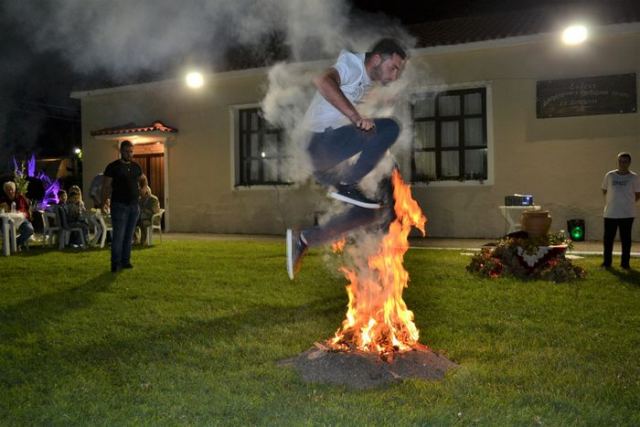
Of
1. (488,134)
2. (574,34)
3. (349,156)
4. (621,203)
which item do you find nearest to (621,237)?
(621,203)

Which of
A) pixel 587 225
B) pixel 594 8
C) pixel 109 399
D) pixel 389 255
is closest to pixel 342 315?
pixel 389 255

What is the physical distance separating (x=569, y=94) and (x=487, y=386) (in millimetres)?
10718

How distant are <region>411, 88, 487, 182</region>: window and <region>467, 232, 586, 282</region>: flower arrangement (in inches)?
219

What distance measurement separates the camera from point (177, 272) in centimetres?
905

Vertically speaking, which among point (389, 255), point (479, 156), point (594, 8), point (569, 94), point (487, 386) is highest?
point (594, 8)

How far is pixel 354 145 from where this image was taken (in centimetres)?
393

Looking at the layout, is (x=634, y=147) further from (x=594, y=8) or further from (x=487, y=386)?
(x=487, y=386)

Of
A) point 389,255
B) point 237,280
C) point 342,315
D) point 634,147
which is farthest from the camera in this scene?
point 634,147

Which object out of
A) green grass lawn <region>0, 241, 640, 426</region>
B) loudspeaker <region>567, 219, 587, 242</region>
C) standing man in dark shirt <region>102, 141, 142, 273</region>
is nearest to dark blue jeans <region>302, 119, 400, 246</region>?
green grass lawn <region>0, 241, 640, 426</region>

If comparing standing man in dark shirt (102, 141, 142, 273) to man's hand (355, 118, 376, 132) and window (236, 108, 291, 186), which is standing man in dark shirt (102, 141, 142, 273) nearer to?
man's hand (355, 118, 376, 132)

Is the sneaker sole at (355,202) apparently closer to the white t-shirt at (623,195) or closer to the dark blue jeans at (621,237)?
the dark blue jeans at (621,237)

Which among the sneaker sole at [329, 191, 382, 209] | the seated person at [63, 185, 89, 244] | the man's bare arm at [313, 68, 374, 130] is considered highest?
the man's bare arm at [313, 68, 374, 130]

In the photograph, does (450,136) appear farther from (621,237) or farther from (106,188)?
(106,188)

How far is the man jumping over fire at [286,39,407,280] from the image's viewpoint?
3506mm
